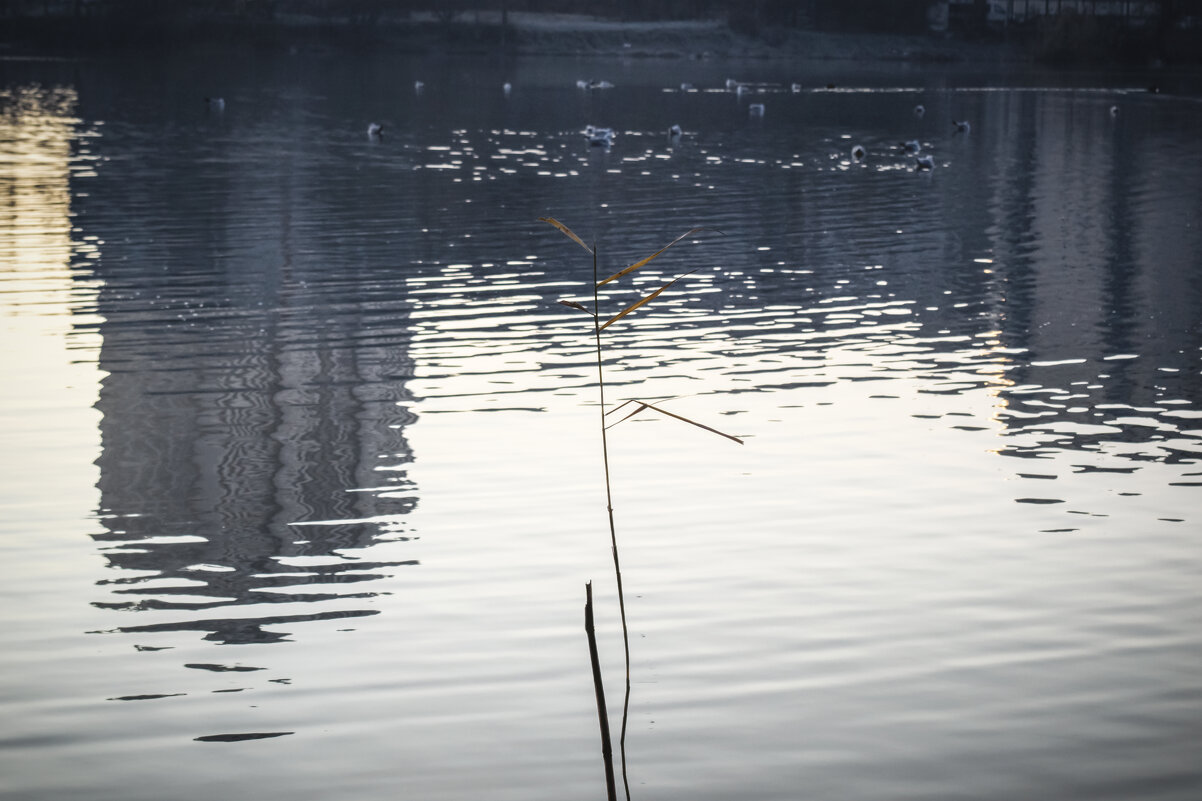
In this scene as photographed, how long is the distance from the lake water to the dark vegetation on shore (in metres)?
87.5

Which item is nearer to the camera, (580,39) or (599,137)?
(599,137)

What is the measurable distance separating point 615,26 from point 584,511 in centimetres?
10917

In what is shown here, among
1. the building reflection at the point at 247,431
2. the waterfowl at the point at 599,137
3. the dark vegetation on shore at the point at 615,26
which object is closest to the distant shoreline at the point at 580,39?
the dark vegetation on shore at the point at 615,26

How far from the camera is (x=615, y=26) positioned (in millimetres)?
114875

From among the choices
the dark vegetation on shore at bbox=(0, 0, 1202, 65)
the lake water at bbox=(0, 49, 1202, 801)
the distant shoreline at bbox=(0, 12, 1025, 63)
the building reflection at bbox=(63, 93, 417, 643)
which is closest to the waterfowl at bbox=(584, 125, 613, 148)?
the lake water at bbox=(0, 49, 1202, 801)

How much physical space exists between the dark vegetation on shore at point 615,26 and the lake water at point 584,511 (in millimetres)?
87517

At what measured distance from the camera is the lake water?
6.63 metres

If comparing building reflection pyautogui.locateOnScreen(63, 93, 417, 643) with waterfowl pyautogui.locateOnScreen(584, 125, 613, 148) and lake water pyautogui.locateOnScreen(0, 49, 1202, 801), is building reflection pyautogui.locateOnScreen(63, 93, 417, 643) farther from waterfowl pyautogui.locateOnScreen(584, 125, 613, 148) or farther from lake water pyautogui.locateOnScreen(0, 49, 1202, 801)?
waterfowl pyautogui.locateOnScreen(584, 125, 613, 148)

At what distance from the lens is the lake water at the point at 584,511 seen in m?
6.63

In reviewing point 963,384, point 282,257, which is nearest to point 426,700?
point 963,384

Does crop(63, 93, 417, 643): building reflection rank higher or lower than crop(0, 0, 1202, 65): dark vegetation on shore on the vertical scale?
lower

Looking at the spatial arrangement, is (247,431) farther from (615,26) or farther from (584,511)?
(615,26)

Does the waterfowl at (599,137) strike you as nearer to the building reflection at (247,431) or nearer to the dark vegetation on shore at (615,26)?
the building reflection at (247,431)

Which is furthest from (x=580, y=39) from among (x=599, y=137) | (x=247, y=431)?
(x=247, y=431)
